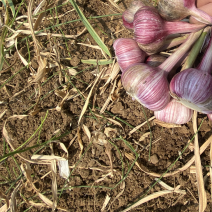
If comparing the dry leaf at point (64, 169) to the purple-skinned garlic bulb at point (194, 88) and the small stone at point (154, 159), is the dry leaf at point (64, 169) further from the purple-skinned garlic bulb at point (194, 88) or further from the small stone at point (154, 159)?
the purple-skinned garlic bulb at point (194, 88)

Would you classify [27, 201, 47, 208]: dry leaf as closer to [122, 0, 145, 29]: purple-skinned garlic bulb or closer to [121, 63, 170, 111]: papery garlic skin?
[121, 63, 170, 111]: papery garlic skin

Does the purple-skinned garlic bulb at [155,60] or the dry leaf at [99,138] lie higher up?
the purple-skinned garlic bulb at [155,60]

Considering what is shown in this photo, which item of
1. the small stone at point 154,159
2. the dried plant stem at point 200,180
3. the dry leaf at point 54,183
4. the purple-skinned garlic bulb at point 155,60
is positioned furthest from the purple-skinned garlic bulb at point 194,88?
the dry leaf at point 54,183

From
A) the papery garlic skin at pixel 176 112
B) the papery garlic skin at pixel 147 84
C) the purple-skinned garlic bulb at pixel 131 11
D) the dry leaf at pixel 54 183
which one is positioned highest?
the purple-skinned garlic bulb at pixel 131 11

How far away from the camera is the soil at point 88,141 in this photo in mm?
1376

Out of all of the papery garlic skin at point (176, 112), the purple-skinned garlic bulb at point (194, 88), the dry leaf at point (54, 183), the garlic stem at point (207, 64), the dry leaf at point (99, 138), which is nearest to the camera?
the purple-skinned garlic bulb at point (194, 88)

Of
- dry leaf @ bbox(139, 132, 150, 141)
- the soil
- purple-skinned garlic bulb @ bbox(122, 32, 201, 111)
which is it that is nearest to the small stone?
the soil

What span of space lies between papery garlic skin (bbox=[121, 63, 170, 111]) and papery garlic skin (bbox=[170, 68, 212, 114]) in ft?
0.24

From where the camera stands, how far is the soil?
54.2 inches

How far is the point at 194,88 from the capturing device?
38.9 inches

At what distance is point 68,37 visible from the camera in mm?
1536

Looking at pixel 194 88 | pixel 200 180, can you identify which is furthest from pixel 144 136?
pixel 194 88

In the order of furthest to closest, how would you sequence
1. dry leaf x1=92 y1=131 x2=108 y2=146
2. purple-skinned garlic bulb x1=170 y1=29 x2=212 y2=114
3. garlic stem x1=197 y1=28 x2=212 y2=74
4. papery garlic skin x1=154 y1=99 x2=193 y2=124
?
1. dry leaf x1=92 y1=131 x2=108 y2=146
2. papery garlic skin x1=154 y1=99 x2=193 y2=124
3. garlic stem x1=197 y1=28 x2=212 y2=74
4. purple-skinned garlic bulb x1=170 y1=29 x2=212 y2=114

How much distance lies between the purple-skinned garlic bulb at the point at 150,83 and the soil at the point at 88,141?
12.9 inches
